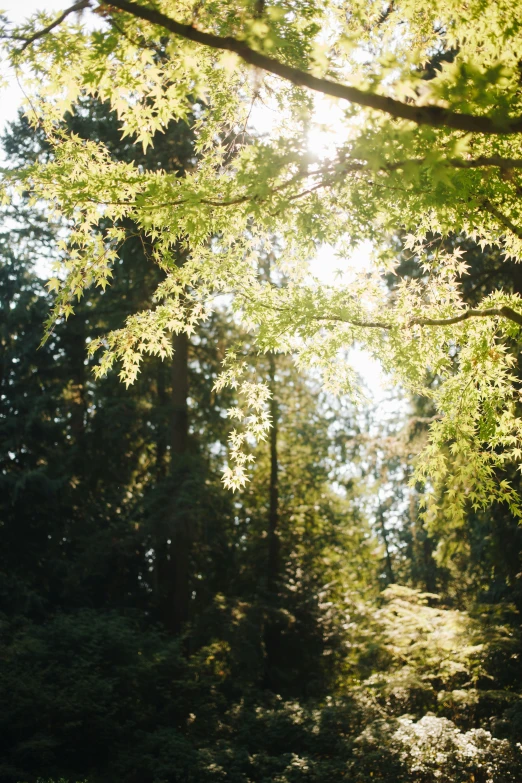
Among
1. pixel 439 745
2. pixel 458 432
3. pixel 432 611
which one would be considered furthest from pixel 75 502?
pixel 458 432

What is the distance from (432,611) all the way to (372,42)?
1010cm

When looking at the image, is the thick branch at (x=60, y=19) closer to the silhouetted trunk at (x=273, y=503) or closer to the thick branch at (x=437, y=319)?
the thick branch at (x=437, y=319)

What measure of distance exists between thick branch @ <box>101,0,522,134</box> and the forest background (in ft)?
8.69

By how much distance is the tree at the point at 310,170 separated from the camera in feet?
12.7

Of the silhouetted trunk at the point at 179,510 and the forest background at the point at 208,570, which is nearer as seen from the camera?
the forest background at the point at 208,570

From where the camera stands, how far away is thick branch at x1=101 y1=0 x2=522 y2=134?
368 centimetres

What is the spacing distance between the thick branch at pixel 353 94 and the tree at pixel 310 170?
0.4 inches

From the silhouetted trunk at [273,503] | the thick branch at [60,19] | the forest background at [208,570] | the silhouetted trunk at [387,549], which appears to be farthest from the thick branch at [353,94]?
the silhouetted trunk at [387,549]

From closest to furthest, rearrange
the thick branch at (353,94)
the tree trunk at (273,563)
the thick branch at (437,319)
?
the thick branch at (353,94) → the thick branch at (437,319) → the tree trunk at (273,563)

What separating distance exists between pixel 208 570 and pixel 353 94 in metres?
14.7

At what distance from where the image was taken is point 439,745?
24.7ft

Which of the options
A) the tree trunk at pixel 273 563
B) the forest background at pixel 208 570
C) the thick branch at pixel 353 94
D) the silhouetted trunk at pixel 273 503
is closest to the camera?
the thick branch at pixel 353 94

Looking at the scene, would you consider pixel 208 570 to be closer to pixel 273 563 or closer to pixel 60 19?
pixel 273 563

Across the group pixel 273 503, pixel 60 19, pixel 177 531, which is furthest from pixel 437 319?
pixel 273 503
